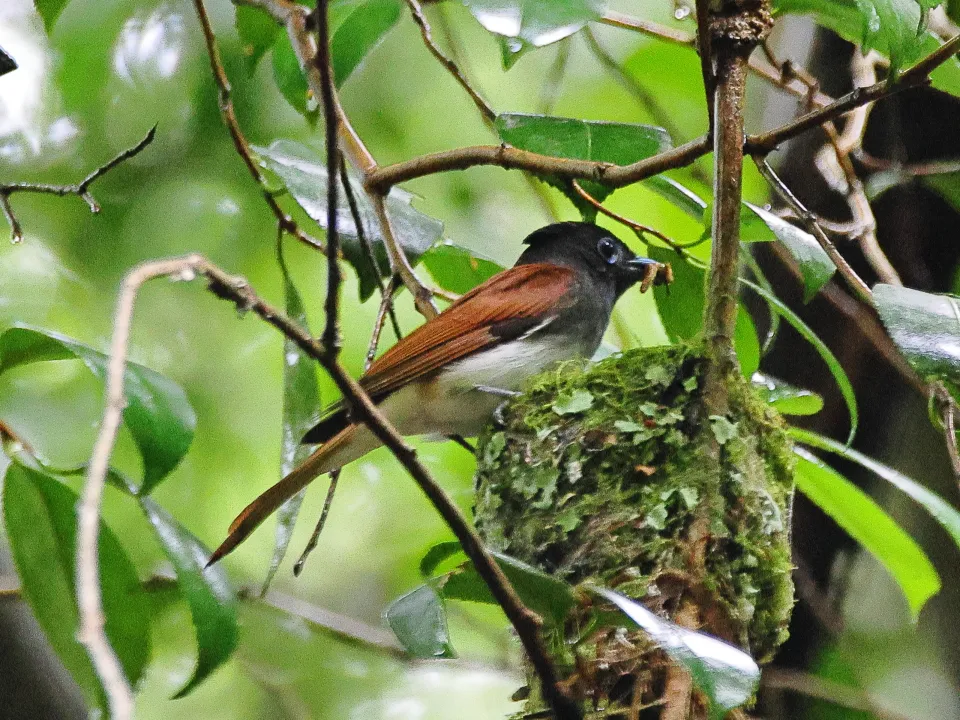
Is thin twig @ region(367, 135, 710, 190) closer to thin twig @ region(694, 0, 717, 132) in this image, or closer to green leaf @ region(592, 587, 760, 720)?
thin twig @ region(694, 0, 717, 132)

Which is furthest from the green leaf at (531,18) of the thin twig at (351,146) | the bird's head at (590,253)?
the bird's head at (590,253)

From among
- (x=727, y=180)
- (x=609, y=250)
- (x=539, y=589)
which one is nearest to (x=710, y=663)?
(x=539, y=589)

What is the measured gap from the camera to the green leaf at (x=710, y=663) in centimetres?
155

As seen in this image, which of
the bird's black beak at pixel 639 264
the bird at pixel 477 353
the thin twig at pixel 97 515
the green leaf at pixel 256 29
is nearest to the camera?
the thin twig at pixel 97 515

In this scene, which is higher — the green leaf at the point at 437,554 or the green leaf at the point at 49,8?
the green leaf at the point at 49,8

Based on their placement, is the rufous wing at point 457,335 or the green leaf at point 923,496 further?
the rufous wing at point 457,335

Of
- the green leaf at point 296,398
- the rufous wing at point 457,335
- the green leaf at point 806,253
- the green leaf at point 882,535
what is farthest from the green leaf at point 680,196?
the green leaf at point 296,398

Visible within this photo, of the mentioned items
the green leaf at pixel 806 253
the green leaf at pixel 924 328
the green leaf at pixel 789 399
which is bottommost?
the green leaf at pixel 789 399

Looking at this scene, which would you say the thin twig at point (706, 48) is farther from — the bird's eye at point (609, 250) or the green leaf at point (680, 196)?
the bird's eye at point (609, 250)

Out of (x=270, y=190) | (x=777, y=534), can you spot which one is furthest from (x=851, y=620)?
(x=270, y=190)

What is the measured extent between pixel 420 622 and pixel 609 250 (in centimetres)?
180

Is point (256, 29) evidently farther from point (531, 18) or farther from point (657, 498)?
point (657, 498)

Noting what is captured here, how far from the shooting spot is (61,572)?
7.07 feet

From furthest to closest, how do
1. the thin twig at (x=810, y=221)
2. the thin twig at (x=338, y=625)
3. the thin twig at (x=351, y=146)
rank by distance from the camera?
Answer: 1. the thin twig at (x=338, y=625)
2. the thin twig at (x=351, y=146)
3. the thin twig at (x=810, y=221)
